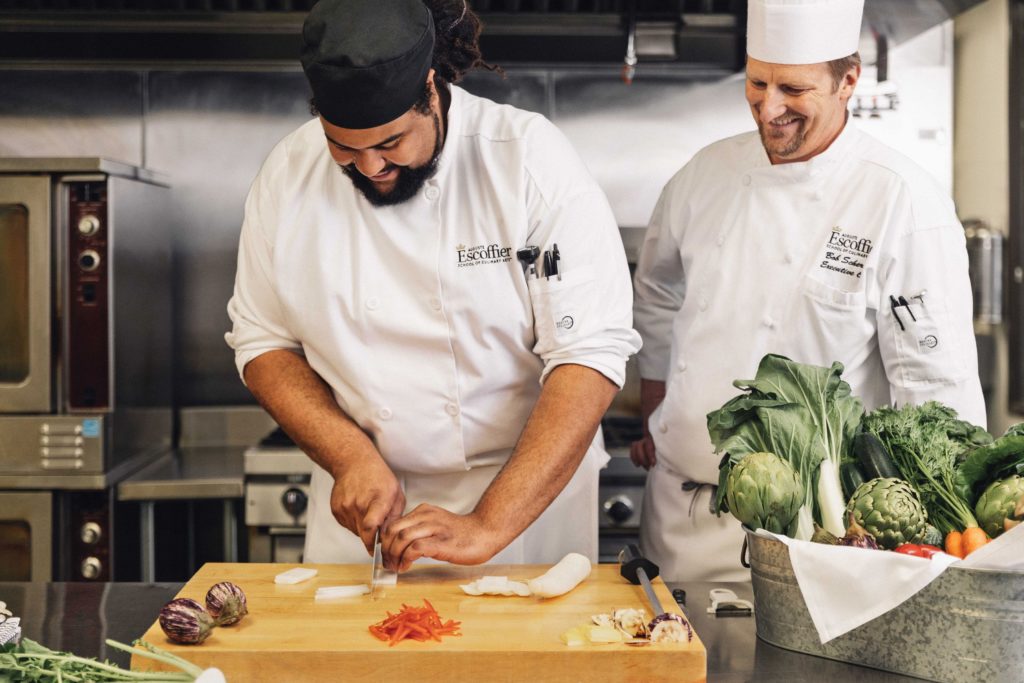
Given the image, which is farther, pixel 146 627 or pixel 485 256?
pixel 485 256

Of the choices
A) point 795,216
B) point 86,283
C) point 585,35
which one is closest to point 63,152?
point 86,283

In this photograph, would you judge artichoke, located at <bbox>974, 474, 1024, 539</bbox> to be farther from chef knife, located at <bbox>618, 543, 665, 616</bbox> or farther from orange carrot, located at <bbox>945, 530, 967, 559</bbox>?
chef knife, located at <bbox>618, 543, 665, 616</bbox>

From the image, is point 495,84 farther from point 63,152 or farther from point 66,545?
point 66,545

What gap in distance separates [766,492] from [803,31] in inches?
38.0

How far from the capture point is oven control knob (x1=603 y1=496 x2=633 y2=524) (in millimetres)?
2770

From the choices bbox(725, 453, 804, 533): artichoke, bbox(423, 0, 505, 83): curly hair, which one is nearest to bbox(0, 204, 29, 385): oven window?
bbox(423, 0, 505, 83): curly hair

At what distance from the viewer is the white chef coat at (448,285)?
167 cm

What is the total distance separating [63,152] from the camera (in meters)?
3.28

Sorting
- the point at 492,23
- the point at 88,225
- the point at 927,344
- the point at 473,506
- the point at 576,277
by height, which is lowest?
the point at 473,506

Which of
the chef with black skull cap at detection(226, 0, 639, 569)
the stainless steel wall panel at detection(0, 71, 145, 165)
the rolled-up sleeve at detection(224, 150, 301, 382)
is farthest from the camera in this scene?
the stainless steel wall panel at detection(0, 71, 145, 165)

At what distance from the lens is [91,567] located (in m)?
2.71

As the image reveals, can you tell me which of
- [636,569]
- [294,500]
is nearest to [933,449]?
[636,569]

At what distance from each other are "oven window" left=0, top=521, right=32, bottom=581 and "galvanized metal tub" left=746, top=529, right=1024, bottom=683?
81.8 inches

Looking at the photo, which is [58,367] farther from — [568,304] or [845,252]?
[845,252]
